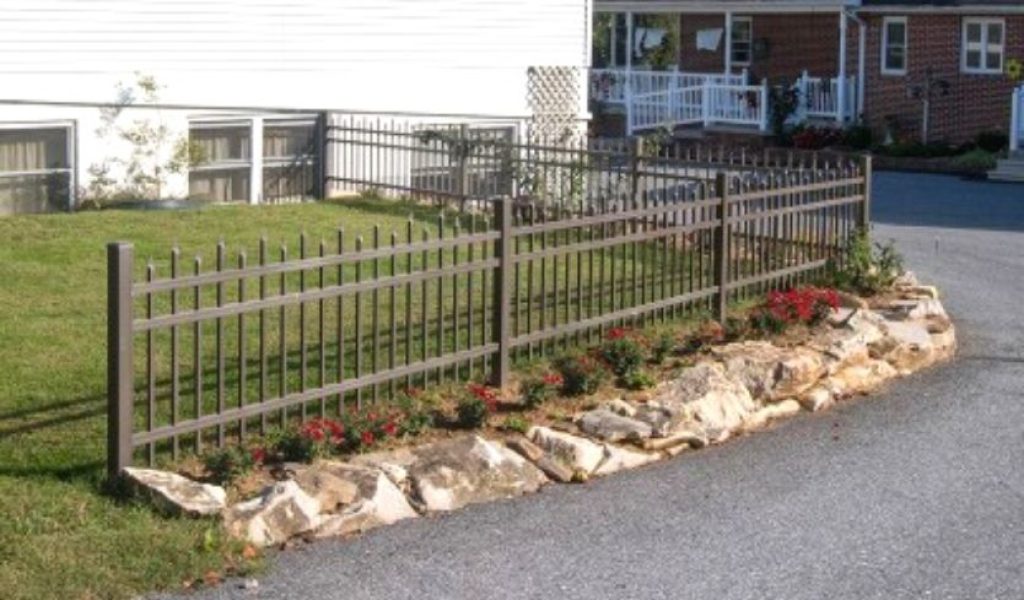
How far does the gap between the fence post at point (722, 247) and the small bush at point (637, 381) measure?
7.19 feet

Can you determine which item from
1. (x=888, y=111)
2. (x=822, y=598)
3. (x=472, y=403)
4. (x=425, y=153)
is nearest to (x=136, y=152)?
(x=425, y=153)

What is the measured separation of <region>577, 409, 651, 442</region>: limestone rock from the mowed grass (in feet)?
9.05

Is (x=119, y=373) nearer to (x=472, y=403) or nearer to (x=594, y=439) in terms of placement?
(x=472, y=403)

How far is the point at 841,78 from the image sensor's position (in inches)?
1515

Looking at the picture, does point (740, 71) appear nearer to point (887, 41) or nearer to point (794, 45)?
point (794, 45)

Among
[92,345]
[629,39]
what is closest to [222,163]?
[92,345]

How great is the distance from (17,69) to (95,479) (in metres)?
11.7

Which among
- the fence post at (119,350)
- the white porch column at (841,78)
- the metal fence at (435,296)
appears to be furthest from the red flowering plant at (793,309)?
the white porch column at (841,78)

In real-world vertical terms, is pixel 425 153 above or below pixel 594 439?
above

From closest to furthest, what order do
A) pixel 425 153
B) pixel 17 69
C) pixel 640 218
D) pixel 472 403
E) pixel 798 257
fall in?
pixel 472 403 → pixel 640 218 → pixel 798 257 → pixel 17 69 → pixel 425 153

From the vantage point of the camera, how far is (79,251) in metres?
15.4

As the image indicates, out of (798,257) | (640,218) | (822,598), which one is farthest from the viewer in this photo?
(798,257)

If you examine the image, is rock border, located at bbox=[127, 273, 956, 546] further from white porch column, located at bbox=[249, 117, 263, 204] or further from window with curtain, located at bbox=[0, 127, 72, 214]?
white porch column, located at bbox=[249, 117, 263, 204]

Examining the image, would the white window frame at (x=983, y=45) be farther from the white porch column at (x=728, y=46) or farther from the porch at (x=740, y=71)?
the white porch column at (x=728, y=46)
